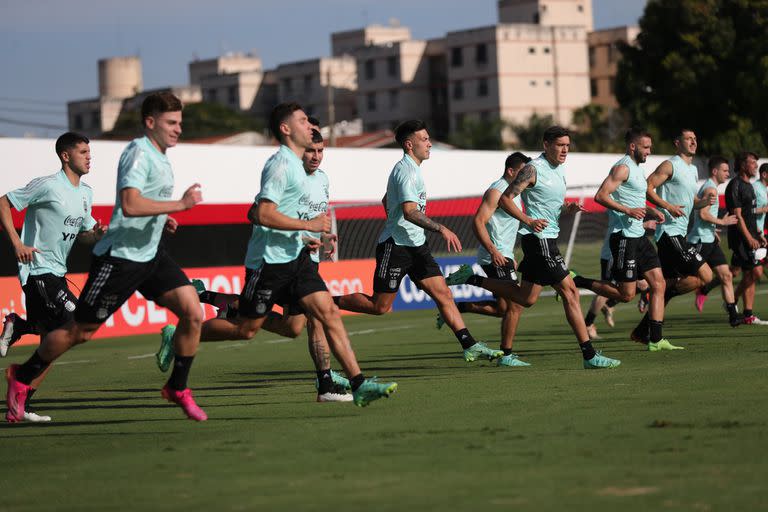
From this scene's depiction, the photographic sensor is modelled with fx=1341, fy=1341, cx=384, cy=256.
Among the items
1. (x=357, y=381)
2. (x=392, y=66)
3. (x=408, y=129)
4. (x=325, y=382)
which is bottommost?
(x=325, y=382)

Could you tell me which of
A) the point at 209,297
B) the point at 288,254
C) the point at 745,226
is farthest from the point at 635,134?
the point at 288,254

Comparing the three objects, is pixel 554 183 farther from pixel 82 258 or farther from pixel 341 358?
pixel 82 258

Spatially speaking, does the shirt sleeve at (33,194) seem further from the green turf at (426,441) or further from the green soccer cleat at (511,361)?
the green soccer cleat at (511,361)

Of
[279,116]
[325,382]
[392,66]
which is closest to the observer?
[279,116]

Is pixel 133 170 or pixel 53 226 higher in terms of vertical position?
pixel 133 170

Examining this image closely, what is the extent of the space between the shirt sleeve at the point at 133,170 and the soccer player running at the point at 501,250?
13.9ft

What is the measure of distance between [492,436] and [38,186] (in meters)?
4.68

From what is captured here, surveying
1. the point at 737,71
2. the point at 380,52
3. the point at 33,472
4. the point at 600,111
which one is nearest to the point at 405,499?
the point at 33,472

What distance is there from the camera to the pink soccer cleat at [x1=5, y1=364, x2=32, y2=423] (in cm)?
955

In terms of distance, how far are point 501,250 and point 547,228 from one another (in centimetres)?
223

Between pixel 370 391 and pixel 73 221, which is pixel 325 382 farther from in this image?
pixel 73 221

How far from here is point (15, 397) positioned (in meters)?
9.58

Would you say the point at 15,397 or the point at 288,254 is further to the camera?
the point at 15,397

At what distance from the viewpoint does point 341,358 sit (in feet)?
30.2
